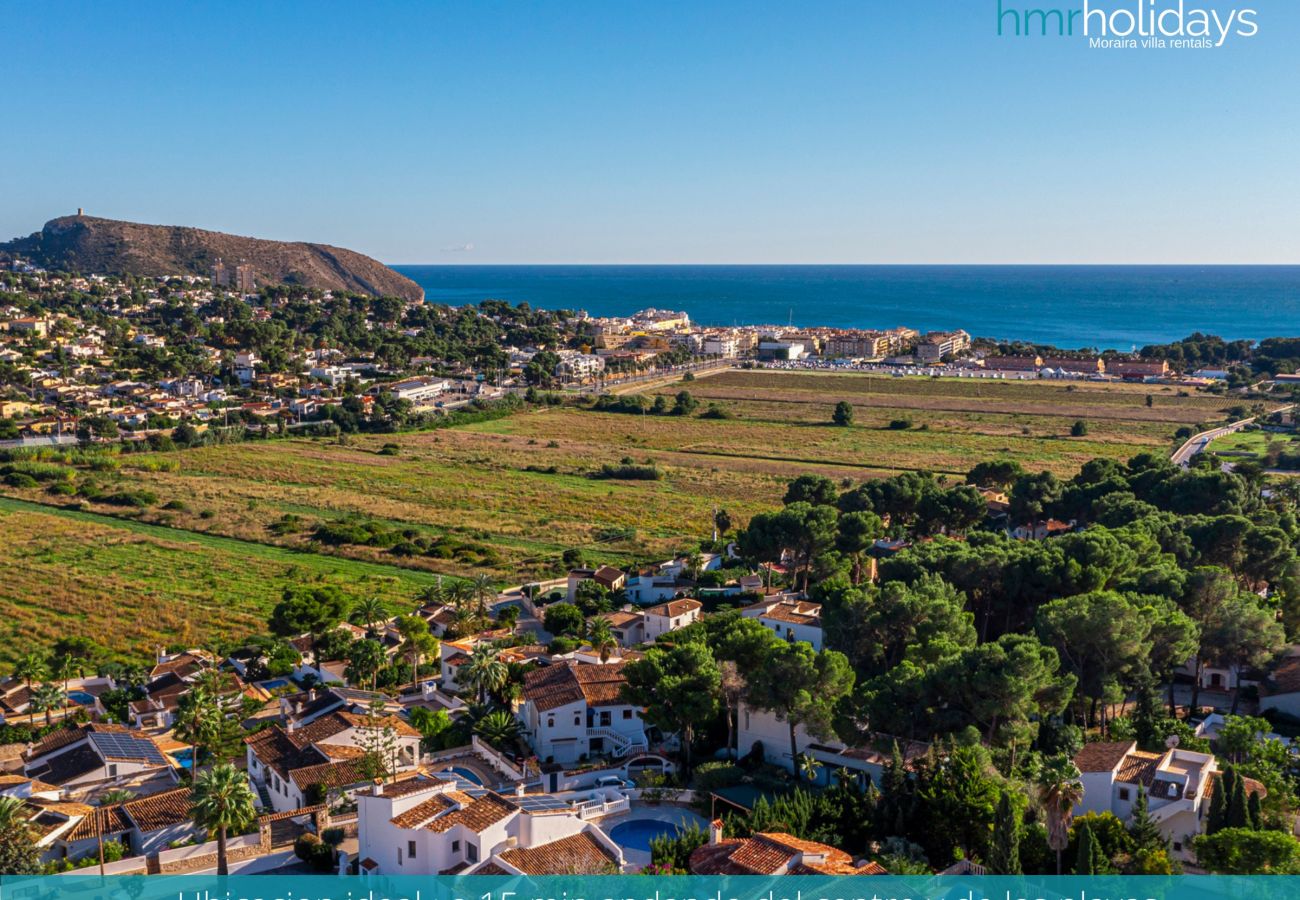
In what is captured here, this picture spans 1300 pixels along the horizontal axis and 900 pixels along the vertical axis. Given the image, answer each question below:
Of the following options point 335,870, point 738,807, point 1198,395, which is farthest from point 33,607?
point 1198,395

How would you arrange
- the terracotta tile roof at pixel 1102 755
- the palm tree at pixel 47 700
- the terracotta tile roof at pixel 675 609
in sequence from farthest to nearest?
the terracotta tile roof at pixel 675 609 < the palm tree at pixel 47 700 < the terracotta tile roof at pixel 1102 755

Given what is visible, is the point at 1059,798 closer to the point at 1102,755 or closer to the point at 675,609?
the point at 1102,755

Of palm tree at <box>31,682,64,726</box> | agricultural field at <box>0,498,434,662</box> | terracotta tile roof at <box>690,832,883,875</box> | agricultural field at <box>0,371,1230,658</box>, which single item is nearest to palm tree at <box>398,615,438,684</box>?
agricultural field at <box>0,498,434,662</box>

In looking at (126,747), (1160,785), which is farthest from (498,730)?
(1160,785)

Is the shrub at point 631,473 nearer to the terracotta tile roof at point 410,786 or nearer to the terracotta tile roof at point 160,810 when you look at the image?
the terracotta tile roof at point 160,810

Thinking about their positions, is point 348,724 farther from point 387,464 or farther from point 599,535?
point 387,464

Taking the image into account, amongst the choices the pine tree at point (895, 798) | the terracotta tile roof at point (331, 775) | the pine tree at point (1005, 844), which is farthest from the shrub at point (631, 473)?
the pine tree at point (1005, 844)
